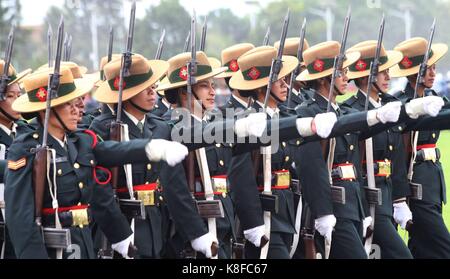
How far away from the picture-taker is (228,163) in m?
7.73

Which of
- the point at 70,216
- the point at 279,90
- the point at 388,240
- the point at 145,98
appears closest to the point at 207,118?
the point at 145,98

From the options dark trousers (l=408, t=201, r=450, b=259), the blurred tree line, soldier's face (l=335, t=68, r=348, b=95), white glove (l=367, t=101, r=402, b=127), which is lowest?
dark trousers (l=408, t=201, r=450, b=259)

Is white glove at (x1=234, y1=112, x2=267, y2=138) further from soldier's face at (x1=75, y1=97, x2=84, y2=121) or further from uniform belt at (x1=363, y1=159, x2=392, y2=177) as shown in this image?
uniform belt at (x1=363, y1=159, x2=392, y2=177)

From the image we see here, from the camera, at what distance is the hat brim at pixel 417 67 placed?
31.0 ft

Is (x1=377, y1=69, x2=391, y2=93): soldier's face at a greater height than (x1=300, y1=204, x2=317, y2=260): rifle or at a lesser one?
greater

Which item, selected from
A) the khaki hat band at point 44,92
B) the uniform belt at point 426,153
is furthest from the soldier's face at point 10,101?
the uniform belt at point 426,153

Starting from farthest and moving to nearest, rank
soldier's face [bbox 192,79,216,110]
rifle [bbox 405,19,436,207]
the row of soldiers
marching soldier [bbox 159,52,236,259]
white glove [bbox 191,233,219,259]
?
rifle [bbox 405,19,436,207] → soldier's face [bbox 192,79,216,110] → marching soldier [bbox 159,52,236,259] → white glove [bbox 191,233,219,259] → the row of soldiers

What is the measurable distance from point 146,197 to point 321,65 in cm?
206

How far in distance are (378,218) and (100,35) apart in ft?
252

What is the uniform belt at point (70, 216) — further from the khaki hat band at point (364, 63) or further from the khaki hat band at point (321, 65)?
the khaki hat band at point (364, 63)

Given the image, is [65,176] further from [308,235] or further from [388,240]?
[388,240]

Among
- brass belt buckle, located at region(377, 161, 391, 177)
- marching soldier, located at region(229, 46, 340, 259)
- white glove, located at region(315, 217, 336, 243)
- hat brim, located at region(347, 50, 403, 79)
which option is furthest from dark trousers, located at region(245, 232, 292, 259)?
hat brim, located at region(347, 50, 403, 79)

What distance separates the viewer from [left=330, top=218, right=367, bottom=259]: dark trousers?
8031mm

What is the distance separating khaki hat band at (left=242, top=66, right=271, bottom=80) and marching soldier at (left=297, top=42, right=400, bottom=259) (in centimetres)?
40
